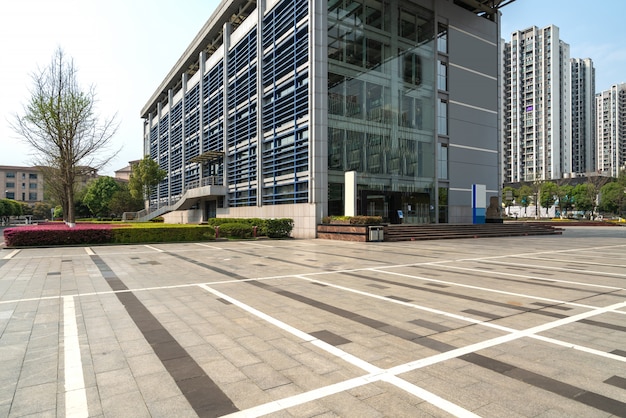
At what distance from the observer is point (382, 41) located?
2945 cm

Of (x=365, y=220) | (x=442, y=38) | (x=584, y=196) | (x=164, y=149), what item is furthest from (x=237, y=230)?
(x=584, y=196)

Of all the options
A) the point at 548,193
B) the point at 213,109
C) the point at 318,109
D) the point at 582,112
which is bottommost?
the point at 548,193

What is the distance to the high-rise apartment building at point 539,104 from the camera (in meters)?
110

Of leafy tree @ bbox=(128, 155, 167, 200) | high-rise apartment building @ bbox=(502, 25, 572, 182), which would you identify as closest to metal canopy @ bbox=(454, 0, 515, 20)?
leafy tree @ bbox=(128, 155, 167, 200)

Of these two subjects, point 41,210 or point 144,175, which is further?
point 41,210

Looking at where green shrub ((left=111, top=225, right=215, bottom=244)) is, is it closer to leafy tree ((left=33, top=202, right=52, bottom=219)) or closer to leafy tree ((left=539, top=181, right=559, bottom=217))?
leafy tree ((left=539, top=181, right=559, bottom=217))

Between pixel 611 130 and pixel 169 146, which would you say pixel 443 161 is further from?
pixel 611 130

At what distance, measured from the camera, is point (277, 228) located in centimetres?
2575

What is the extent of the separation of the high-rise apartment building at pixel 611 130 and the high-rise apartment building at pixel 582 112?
401 inches

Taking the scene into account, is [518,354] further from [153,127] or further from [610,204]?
[610,204]

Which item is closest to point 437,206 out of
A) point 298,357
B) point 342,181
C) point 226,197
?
point 342,181

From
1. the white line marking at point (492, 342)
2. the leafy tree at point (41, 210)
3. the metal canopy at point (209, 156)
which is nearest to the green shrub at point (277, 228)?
the metal canopy at point (209, 156)

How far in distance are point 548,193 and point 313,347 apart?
8583 centimetres

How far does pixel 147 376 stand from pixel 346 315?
10.7 ft
